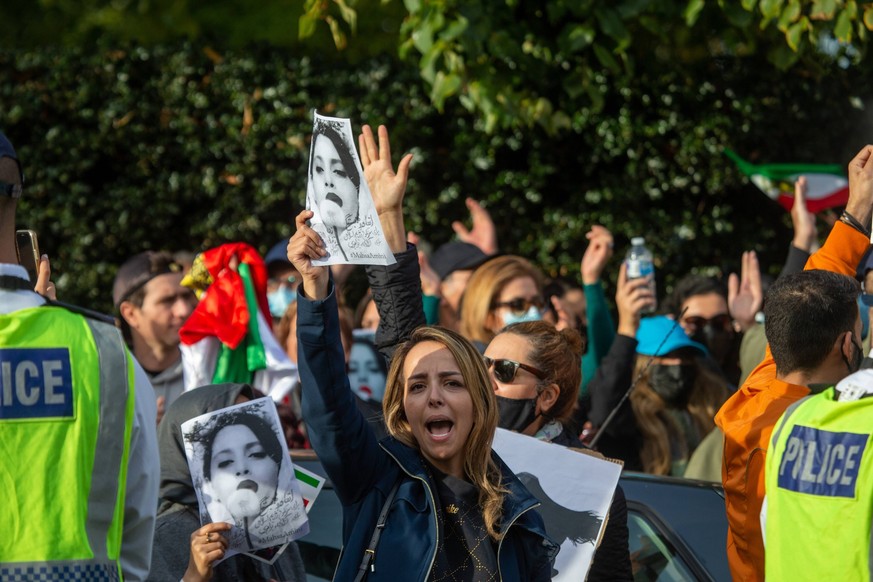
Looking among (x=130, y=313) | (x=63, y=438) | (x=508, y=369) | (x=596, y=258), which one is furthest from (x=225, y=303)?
(x=63, y=438)

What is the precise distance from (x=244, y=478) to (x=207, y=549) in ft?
0.72

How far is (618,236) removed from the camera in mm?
9883

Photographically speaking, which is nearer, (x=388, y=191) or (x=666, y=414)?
(x=388, y=191)

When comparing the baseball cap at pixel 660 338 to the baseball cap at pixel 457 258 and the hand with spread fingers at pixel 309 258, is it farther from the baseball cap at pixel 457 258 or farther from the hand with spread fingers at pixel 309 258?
the hand with spread fingers at pixel 309 258

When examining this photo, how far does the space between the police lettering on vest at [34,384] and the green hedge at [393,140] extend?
7206 millimetres

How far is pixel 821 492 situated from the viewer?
2.80 meters

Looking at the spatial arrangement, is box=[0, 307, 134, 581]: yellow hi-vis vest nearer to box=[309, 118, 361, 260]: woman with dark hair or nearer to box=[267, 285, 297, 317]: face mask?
box=[309, 118, 361, 260]: woman with dark hair

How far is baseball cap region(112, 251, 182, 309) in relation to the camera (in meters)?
6.57

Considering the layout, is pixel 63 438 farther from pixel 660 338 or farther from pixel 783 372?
pixel 660 338

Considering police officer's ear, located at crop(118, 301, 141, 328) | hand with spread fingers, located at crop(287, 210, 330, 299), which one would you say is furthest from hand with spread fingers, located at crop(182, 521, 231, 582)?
police officer's ear, located at crop(118, 301, 141, 328)

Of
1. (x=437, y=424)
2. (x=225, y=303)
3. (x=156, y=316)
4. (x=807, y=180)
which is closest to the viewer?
(x=437, y=424)

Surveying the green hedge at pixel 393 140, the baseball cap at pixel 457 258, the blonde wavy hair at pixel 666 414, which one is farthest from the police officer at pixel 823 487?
the green hedge at pixel 393 140

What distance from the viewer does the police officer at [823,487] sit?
2.73 metres

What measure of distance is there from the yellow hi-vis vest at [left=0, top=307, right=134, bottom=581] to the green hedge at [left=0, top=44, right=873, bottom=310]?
7.16 m
